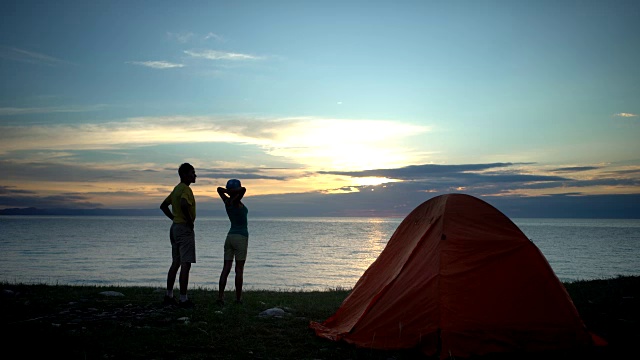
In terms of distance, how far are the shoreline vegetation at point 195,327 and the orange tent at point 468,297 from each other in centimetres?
28

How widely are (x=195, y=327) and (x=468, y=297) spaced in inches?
199

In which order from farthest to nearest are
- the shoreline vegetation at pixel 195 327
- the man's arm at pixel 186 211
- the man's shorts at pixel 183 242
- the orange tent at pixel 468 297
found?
the man's shorts at pixel 183 242 < the man's arm at pixel 186 211 < the orange tent at pixel 468 297 < the shoreline vegetation at pixel 195 327

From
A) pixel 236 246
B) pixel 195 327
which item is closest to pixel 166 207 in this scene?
pixel 236 246

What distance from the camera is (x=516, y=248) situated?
7.77m

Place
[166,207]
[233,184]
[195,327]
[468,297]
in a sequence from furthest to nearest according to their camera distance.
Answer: [233,184] < [166,207] < [195,327] < [468,297]

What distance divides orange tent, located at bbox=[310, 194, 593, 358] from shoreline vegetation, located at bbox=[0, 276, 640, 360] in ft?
0.90

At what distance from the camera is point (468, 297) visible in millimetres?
7320

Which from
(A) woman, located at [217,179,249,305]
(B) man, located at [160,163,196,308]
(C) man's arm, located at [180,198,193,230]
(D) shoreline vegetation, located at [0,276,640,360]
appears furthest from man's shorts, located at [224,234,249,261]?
(D) shoreline vegetation, located at [0,276,640,360]

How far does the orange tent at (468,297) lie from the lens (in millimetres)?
7148

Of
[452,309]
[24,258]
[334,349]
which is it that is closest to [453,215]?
[452,309]

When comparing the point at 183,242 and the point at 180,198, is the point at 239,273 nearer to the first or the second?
the point at 183,242

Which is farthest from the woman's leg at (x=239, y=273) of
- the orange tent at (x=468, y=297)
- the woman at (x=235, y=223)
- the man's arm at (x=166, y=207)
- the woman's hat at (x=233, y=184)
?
the orange tent at (x=468, y=297)

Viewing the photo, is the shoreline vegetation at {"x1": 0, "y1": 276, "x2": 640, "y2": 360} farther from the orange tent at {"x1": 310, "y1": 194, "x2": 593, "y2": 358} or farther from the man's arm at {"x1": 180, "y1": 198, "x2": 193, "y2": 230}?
the man's arm at {"x1": 180, "y1": 198, "x2": 193, "y2": 230}

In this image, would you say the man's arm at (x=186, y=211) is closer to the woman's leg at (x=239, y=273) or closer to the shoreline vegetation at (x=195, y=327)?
the woman's leg at (x=239, y=273)
